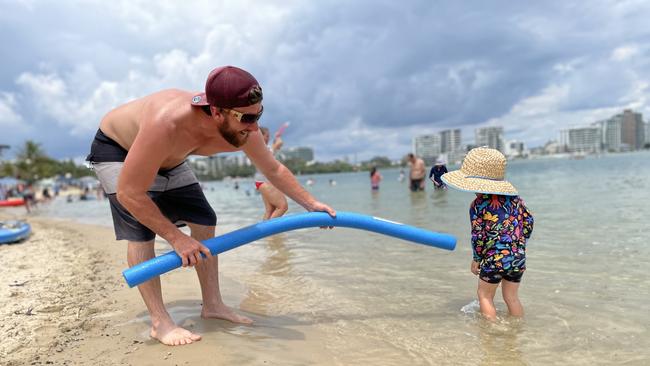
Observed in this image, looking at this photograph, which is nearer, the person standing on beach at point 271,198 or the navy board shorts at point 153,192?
the navy board shorts at point 153,192

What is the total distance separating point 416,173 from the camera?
61.9ft

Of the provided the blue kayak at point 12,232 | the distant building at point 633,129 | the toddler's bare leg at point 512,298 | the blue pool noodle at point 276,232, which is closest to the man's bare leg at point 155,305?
the blue pool noodle at point 276,232

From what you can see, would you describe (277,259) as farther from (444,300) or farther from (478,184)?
(478,184)

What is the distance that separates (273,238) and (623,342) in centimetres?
578

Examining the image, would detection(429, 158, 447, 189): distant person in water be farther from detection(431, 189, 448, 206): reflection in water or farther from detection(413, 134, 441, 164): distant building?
detection(413, 134, 441, 164): distant building

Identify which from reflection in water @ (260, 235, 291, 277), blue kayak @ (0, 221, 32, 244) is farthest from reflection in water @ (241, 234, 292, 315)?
blue kayak @ (0, 221, 32, 244)

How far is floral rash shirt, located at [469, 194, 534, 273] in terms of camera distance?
3287 millimetres

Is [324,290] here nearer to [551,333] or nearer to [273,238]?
[551,333]

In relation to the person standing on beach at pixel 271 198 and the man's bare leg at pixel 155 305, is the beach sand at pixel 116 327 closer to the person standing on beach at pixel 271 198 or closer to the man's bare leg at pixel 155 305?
the man's bare leg at pixel 155 305

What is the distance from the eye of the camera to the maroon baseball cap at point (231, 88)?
2266 mm

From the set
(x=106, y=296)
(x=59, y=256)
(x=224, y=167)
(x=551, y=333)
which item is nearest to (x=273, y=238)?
(x=59, y=256)

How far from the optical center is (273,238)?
309 inches

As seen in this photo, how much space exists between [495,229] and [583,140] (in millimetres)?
199763

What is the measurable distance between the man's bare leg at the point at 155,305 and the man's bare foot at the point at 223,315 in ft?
1.35
